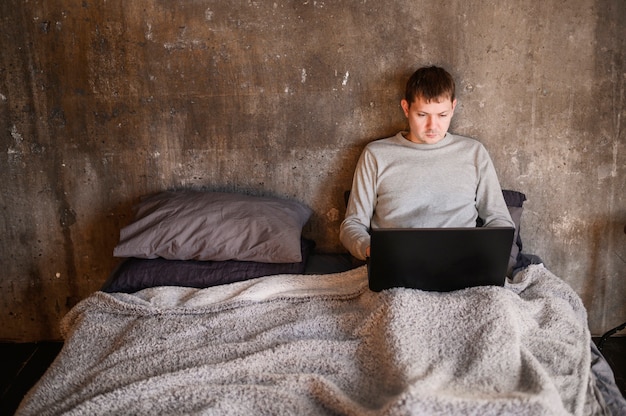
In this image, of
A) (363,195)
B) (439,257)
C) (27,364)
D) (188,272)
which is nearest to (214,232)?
(188,272)

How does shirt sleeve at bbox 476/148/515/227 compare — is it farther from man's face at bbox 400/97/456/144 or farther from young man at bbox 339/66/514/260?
man's face at bbox 400/97/456/144

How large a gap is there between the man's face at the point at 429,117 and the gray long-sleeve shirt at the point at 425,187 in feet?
0.21

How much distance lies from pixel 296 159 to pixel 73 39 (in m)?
1.10

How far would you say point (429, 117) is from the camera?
2012 millimetres

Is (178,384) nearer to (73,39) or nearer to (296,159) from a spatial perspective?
(296,159)

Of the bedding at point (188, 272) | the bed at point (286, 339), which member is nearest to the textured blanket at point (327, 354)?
the bed at point (286, 339)

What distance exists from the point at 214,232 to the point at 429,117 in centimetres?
97

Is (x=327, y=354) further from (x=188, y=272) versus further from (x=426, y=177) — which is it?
(x=426, y=177)

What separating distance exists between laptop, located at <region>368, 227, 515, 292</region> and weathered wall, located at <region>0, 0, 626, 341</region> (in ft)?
2.81

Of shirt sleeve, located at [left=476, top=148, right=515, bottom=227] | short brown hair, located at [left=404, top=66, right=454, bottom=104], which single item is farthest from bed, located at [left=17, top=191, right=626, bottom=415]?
short brown hair, located at [left=404, top=66, right=454, bottom=104]

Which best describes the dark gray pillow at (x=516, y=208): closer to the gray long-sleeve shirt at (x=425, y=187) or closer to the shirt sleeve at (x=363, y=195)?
the gray long-sleeve shirt at (x=425, y=187)

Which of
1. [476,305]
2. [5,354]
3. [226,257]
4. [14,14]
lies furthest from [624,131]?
[5,354]

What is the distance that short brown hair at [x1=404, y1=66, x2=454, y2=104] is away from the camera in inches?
77.6

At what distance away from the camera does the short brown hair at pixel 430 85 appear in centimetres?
197
